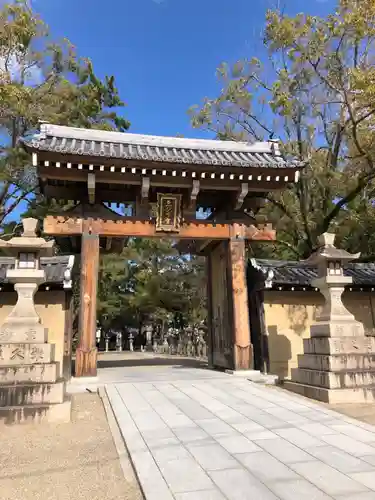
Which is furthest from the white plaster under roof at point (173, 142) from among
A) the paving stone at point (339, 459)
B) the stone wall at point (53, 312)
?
the paving stone at point (339, 459)

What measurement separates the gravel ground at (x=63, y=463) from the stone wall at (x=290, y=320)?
5978 mm

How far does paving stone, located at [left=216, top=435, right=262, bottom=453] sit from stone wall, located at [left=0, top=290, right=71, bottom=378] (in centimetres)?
612

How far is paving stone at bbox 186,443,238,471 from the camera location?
410cm

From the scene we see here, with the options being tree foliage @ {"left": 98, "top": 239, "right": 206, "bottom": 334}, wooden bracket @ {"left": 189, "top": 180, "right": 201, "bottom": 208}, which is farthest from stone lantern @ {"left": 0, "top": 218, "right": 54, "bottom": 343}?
tree foliage @ {"left": 98, "top": 239, "right": 206, "bottom": 334}

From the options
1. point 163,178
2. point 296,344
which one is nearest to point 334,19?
point 163,178

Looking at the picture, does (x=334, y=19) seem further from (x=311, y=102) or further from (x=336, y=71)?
(x=311, y=102)

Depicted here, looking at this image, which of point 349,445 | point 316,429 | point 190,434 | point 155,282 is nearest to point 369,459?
point 349,445

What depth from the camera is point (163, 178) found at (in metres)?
10.2

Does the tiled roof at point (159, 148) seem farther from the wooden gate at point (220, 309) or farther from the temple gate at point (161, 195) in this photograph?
the wooden gate at point (220, 309)

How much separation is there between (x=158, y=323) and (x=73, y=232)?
2239 centimetres

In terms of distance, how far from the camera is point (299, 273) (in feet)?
38.3

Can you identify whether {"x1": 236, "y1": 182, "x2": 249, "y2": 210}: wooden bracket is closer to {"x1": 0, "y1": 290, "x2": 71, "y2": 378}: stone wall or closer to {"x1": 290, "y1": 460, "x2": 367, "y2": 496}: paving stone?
{"x1": 0, "y1": 290, "x2": 71, "y2": 378}: stone wall

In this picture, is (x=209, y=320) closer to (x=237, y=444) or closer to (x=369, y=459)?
(x=237, y=444)

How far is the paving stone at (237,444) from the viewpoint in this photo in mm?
4570
